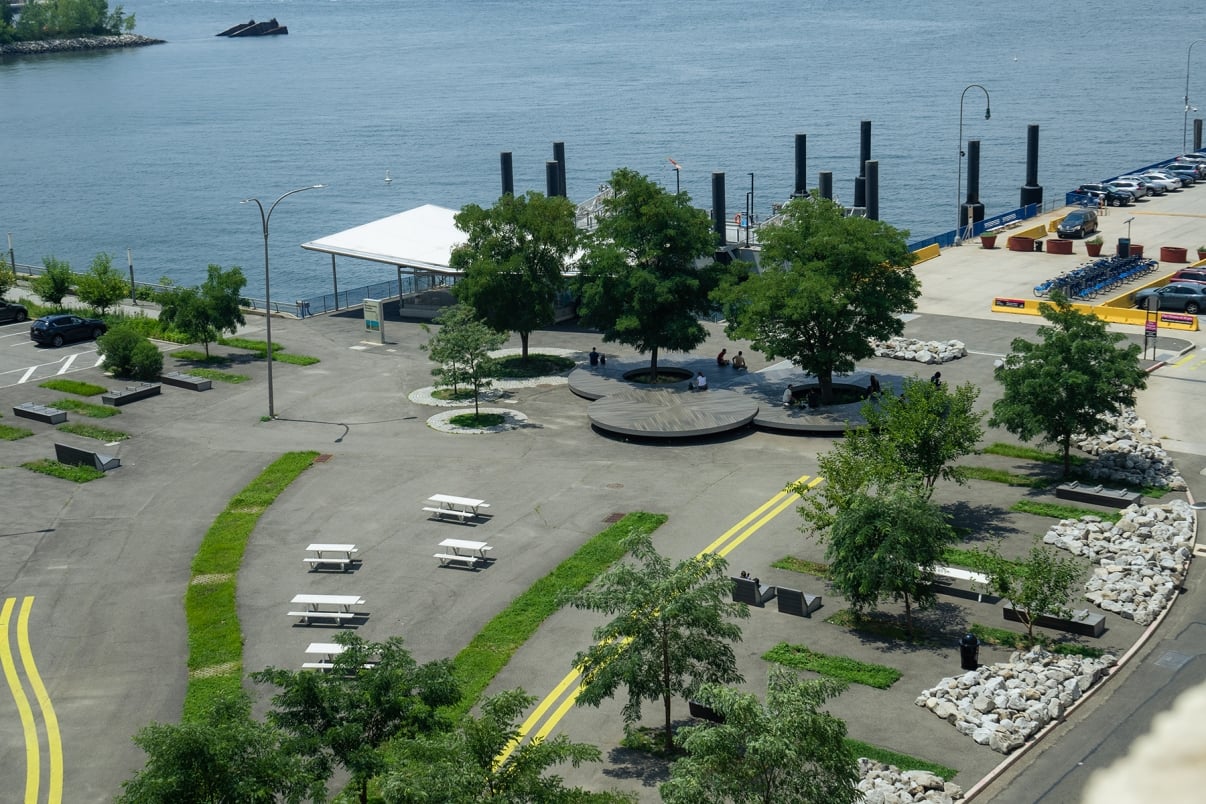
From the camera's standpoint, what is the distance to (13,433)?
1980 inches

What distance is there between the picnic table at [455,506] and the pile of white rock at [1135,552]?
651 inches

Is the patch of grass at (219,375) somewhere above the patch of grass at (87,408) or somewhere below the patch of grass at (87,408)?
above

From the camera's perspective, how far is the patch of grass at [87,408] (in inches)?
2066

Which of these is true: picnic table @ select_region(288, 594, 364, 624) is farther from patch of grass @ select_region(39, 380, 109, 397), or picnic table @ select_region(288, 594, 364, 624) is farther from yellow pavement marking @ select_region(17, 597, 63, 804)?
patch of grass @ select_region(39, 380, 109, 397)

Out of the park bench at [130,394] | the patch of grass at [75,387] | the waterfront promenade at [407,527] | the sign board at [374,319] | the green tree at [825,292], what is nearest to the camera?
the waterfront promenade at [407,527]

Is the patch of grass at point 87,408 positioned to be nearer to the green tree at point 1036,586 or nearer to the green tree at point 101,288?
the green tree at point 101,288

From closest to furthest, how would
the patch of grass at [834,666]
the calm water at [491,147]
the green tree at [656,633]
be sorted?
the green tree at [656,633] < the patch of grass at [834,666] < the calm water at [491,147]

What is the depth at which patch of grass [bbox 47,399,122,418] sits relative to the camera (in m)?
52.5

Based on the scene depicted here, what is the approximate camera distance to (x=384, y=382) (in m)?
56.3

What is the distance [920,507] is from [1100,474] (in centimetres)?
1245

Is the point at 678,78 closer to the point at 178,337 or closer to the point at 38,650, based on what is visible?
the point at 178,337

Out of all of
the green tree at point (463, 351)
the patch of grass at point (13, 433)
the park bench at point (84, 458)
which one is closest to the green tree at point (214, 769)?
the park bench at point (84, 458)

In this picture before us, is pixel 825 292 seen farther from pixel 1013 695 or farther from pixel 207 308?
pixel 207 308

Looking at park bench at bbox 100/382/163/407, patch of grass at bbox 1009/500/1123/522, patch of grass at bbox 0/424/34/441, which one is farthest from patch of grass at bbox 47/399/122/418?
patch of grass at bbox 1009/500/1123/522
